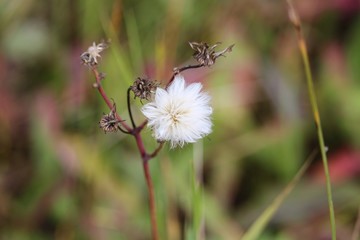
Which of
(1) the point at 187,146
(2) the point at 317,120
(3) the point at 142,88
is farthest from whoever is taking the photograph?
(1) the point at 187,146

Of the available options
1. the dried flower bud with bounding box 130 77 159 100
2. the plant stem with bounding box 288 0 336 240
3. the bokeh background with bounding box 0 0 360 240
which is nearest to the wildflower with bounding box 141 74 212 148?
the dried flower bud with bounding box 130 77 159 100

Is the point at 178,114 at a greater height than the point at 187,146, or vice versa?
the point at 187,146

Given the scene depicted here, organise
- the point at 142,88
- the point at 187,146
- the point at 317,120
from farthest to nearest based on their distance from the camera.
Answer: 1. the point at 187,146
2. the point at 317,120
3. the point at 142,88

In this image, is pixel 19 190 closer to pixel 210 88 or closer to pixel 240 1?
pixel 210 88

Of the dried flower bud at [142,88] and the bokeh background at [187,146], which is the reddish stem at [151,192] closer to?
the dried flower bud at [142,88]

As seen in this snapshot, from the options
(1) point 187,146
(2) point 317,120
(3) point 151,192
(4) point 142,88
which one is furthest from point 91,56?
(1) point 187,146

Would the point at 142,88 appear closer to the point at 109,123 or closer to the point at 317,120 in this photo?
the point at 109,123
